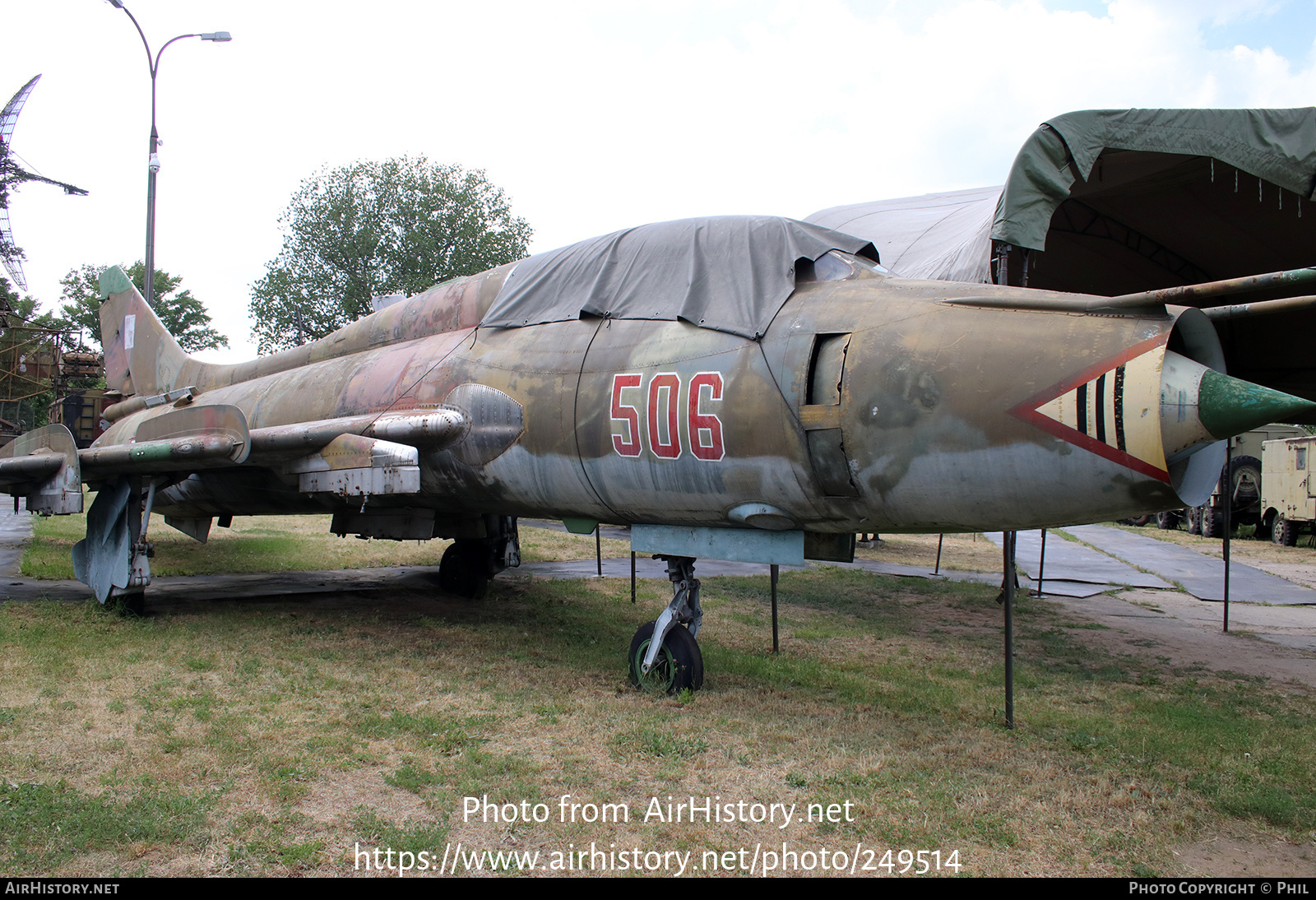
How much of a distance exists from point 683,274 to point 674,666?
9.30 ft

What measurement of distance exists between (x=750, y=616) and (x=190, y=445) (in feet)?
20.2

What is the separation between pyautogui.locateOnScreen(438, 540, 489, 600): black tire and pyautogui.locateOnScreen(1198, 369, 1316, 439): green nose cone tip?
875cm

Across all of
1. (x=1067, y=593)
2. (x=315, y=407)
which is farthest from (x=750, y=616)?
(x=1067, y=593)

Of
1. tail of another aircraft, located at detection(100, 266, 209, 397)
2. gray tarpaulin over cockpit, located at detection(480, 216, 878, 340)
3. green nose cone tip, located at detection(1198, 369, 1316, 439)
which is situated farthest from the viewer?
tail of another aircraft, located at detection(100, 266, 209, 397)

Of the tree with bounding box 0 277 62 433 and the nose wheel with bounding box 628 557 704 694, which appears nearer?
the nose wheel with bounding box 628 557 704 694

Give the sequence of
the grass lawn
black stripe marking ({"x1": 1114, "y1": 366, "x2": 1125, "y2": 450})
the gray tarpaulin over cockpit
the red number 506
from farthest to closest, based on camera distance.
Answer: the gray tarpaulin over cockpit
the red number 506
black stripe marking ({"x1": 1114, "y1": 366, "x2": 1125, "y2": 450})
the grass lawn

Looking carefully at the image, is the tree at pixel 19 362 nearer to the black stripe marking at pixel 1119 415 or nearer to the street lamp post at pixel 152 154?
the street lamp post at pixel 152 154

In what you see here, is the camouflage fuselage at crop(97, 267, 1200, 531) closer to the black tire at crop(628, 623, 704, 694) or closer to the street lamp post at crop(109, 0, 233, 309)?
the black tire at crop(628, 623, 704, 694)

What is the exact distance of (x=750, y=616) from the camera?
969 centimetres

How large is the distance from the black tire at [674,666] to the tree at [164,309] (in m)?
58.3

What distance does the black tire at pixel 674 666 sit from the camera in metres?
5.84

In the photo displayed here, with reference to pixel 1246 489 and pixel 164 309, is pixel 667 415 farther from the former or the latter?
pixel 164 309

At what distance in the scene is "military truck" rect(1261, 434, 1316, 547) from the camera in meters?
19.3

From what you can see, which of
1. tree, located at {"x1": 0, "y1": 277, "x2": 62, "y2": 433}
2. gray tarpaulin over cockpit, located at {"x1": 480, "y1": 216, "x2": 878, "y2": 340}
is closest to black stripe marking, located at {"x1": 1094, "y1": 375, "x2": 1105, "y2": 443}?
gray tarpaulin over cockpit, located at {"x1": 480, "y1": 216, "x2": 878, "y2": 340}
